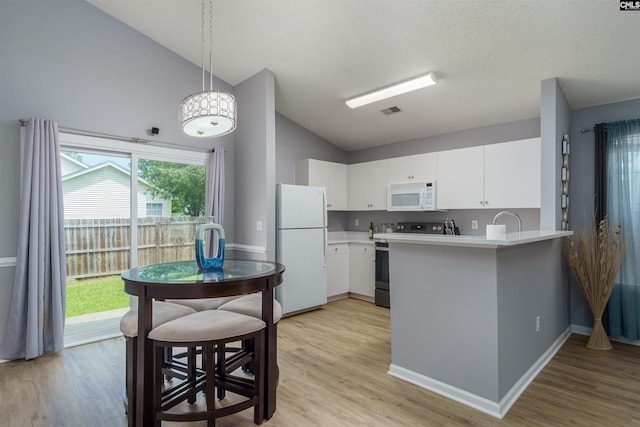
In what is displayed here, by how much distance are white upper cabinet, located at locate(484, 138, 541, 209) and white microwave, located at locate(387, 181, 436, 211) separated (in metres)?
0.66

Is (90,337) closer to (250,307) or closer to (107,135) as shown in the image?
(107,135)

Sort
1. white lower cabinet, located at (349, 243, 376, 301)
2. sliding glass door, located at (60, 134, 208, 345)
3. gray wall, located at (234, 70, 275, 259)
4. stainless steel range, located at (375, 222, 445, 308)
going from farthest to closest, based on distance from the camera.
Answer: white lower cabinet, located at (349, 243, 376, 301) → stainless steel range, located at (375, 222, 445, 308) → gray wall, located at (234, 70, 275, 259) → sliding glass door, located at (60, 134, 208, 345)

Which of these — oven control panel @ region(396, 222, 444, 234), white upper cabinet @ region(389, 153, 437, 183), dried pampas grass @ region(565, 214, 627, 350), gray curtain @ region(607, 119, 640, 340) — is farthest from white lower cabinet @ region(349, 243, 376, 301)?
gray curtain @ region(607, 119, 640, 340)

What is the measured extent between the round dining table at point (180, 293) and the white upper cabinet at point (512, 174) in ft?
9.69

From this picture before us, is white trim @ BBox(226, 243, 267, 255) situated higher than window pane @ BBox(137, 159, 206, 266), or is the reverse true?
window pane @ BBox(137, 159, 206, 266)

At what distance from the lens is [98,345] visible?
3293 millimetres

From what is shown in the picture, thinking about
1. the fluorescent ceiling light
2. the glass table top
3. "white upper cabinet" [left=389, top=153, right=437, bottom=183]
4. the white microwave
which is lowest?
the glass table top

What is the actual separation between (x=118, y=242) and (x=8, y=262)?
0.90m

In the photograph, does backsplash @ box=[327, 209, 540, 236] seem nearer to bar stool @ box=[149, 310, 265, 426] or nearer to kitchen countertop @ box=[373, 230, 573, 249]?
kitchen countertop @ box=[373, 230, 573, 249]

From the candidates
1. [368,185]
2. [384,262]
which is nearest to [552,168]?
[384,262]

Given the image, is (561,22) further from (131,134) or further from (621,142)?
(131,134)

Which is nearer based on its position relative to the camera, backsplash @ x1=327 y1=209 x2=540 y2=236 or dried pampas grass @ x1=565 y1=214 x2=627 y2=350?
dried pampas grass @ x1=565 y1=214 x2=627 y2=350

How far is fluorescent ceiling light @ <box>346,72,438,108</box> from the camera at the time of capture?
3.32 m

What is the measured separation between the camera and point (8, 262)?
2945 millimetres
